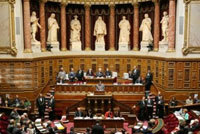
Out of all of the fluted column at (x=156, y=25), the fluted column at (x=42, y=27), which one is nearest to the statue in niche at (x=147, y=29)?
the fluted column at (x=156, y=25)

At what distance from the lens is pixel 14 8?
17453 millimetres

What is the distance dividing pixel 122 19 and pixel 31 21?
25.9 feet

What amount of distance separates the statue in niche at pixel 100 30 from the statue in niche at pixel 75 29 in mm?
1506

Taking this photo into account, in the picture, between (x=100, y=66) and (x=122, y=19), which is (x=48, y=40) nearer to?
(x=100, y=66)

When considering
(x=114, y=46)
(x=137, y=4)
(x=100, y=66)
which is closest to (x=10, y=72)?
(x=100, y=66)

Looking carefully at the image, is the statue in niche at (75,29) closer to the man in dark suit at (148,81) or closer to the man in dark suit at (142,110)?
the man in dark suit at (148,81)

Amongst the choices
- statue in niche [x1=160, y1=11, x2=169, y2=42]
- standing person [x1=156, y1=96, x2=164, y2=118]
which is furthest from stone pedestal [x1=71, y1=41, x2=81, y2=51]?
standing person [x1=156, y1=96, x2=164, y2=118]

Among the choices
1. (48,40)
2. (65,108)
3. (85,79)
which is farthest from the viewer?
(48,40)

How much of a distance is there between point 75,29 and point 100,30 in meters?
2.16

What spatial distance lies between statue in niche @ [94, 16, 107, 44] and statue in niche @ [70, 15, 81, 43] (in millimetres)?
1506

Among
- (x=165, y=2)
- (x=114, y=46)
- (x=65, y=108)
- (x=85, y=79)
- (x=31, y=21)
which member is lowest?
(x=65, y=108)

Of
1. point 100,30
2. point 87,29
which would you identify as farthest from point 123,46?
point 87,29

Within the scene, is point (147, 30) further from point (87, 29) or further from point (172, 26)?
point (87, 29)

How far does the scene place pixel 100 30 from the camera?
2336cm
